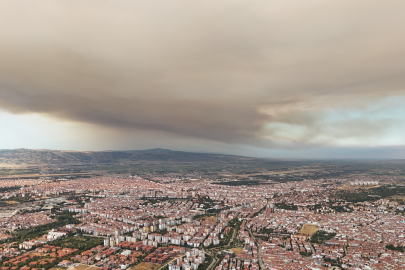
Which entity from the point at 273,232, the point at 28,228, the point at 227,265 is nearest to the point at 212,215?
the point at 273,232

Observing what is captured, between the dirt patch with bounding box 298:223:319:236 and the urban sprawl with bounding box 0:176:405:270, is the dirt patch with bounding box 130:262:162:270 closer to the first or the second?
the urban sprawl with bounding box 0:176:405:270

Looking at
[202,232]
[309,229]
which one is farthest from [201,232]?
[309,229]

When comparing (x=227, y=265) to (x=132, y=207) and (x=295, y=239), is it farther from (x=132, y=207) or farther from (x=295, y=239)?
(x=132, y=207)

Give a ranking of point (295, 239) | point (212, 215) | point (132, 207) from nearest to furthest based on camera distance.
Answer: point (295, 239)
point (212, 215)
point (132, 207)

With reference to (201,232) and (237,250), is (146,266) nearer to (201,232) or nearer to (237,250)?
(237,250)

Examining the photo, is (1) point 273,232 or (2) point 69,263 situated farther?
(1) point 273,232

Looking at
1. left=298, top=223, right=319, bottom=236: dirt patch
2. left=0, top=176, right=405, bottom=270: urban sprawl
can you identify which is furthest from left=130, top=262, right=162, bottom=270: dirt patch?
left=298, top=223, right=319, bottom=236: dirt patch
